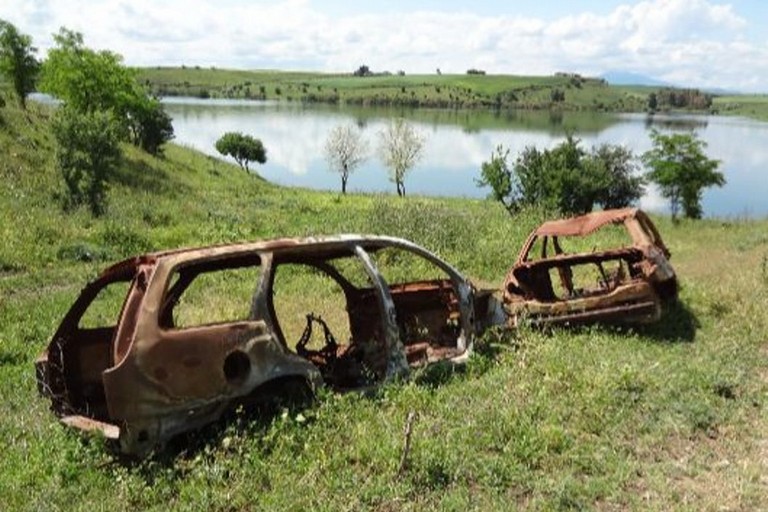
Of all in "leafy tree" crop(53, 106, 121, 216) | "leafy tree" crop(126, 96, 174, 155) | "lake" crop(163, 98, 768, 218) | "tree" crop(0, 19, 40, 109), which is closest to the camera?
"leafy tree" crop(53, 106, 121, 216)

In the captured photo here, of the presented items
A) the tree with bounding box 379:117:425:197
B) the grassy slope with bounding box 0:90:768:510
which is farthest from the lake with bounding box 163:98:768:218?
the grassy slope with bounding box 0:90:768:510

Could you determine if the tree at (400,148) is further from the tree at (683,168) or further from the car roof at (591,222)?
the car roof at (591,222)

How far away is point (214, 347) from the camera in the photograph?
563 centimetres

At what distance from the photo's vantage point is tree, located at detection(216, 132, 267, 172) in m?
68.1

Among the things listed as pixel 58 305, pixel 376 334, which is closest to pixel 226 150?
pixel 58 305

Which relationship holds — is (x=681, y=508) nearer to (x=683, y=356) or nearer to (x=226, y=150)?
(x=683, y=356)

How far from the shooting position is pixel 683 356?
8312 millimetres

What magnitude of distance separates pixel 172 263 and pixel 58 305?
7334mm

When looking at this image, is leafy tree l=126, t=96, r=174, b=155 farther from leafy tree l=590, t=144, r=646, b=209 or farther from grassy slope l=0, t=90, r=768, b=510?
grassy slope l=0, t=90, r=768, b=510

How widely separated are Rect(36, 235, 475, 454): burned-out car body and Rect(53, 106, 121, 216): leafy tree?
53.7 ft

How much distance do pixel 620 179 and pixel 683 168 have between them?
4148 mm

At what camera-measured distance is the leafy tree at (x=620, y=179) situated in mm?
47812

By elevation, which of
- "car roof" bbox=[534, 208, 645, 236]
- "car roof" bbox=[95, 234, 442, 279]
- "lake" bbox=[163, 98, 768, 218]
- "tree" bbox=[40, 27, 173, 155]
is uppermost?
"tree" bbox=[40, 27, 173, 155]

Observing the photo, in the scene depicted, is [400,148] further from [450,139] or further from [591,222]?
[591,222]
